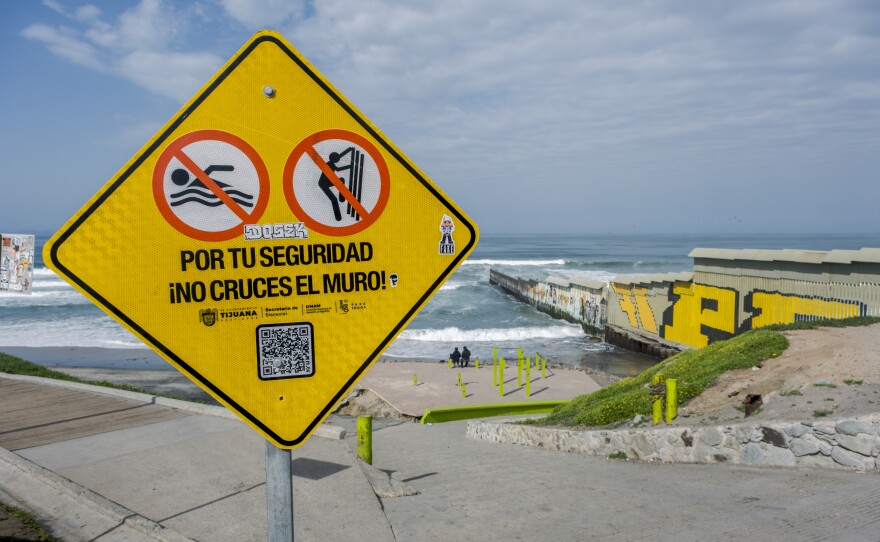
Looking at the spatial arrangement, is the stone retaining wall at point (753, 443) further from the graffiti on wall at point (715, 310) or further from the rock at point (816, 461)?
the graffiti on wall at point (715, 310)

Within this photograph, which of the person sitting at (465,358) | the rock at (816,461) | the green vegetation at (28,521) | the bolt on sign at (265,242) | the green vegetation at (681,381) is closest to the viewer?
the bolt on sign at (265,242)

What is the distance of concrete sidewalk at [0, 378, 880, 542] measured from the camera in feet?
20.8

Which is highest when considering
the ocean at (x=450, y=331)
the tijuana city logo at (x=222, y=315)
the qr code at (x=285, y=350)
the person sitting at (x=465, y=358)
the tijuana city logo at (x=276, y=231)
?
the tijuana city logo at (x=276, y=231)

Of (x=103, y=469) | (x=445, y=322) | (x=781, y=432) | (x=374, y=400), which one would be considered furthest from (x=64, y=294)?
(x=781, y=432)

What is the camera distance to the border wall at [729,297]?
65.9 ft

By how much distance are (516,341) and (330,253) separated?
37496mm

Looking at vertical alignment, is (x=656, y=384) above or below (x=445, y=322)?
above

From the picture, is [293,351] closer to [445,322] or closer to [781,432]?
[781,432]

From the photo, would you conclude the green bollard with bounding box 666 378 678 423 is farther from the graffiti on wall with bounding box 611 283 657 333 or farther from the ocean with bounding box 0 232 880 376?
the graffiti on wall with bounding box 611 283 657 333

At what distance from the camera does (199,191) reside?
1879 mm

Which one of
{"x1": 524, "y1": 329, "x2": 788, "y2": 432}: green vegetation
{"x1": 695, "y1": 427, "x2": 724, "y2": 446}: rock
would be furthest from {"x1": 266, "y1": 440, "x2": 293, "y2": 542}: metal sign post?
{"x1": 524, "y1": 329, "x2": 788, "y2": 432}: green vegetation

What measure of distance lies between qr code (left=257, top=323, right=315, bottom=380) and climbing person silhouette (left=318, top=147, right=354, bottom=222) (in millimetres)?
367

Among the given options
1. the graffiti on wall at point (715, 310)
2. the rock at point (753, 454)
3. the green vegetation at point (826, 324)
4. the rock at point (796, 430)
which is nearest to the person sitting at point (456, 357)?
the graffiti on wall at point (715, 310)

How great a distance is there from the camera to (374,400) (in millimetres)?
20500
